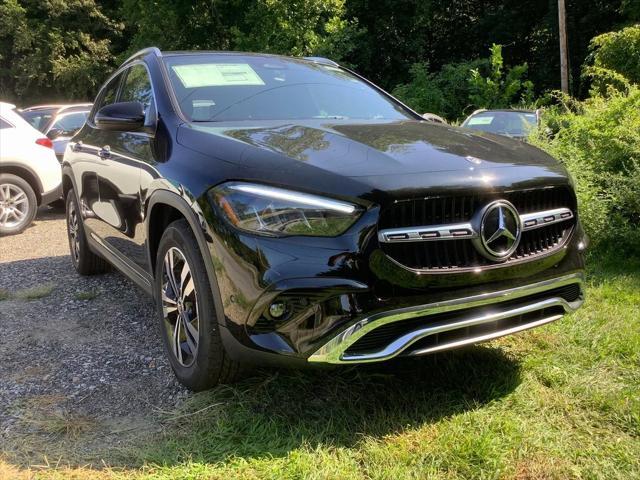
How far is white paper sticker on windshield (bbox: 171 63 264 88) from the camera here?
3.38m

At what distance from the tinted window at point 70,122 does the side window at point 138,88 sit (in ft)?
20.0

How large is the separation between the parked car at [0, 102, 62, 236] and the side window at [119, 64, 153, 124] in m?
3.89

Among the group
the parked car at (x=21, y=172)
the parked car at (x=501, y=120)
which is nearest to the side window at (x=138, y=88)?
the parked car at (x=21, y=172)

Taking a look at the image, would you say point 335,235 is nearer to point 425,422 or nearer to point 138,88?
point 425,422

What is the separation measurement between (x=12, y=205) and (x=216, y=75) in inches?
200

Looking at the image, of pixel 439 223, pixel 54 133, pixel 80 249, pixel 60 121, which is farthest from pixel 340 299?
pixel 60 121

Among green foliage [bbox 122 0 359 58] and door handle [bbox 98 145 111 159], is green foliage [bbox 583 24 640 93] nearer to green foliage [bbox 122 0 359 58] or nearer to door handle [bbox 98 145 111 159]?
green foliage [bbox 122 0 359 58]

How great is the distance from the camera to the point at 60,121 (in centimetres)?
977

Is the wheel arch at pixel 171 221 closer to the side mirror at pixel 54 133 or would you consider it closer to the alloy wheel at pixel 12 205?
the alloy wheel at pixel 12 205

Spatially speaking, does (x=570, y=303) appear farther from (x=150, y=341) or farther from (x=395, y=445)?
(x=150, y=341)

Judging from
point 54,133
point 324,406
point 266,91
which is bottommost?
point 324,406

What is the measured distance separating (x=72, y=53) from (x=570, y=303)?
36754mm

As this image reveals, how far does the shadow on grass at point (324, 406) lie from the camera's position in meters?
2.38

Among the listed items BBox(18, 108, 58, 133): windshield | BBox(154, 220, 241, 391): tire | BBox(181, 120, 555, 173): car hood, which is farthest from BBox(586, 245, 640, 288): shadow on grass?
BBox(18, 108, 58, 133): windshield
